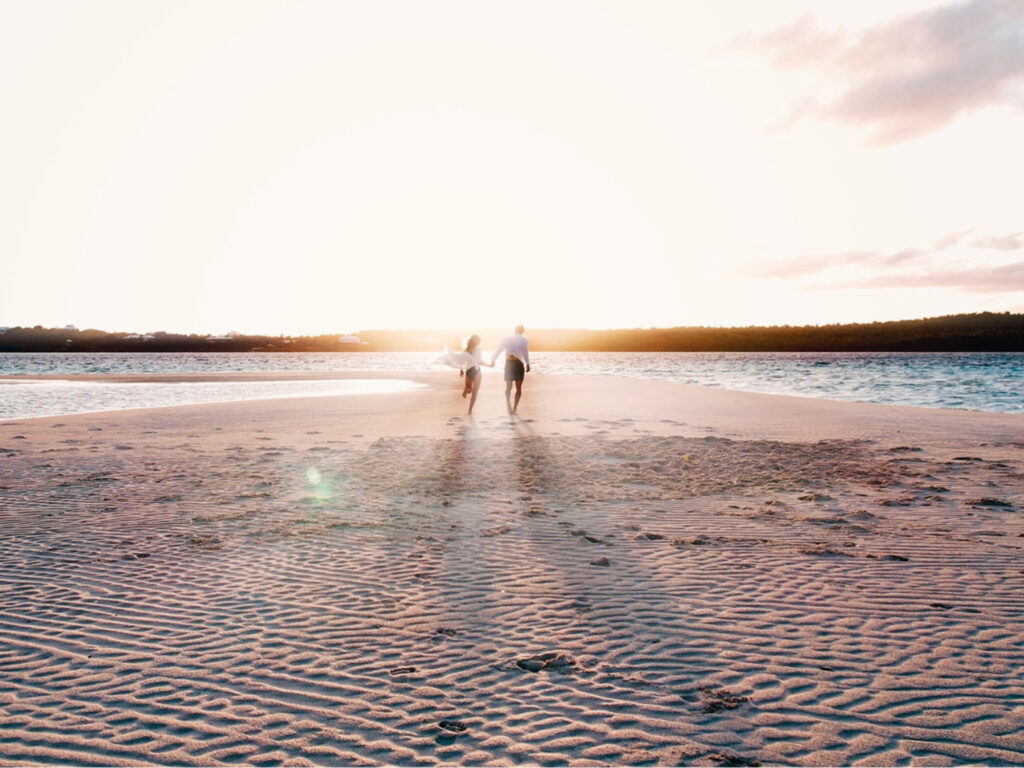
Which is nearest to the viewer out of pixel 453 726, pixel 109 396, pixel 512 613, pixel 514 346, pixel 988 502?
pixel 453 726

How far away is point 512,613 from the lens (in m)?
6.37

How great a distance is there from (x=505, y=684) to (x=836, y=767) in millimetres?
2086

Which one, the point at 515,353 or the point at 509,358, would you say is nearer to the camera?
the point at 515,353

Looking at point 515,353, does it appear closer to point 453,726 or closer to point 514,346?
point 514,346

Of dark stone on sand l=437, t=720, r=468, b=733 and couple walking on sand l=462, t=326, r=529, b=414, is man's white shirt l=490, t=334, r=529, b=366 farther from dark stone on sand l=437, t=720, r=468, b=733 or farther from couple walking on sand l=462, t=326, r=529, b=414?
dark stone on sand l=437, t=720, r=468, b=733

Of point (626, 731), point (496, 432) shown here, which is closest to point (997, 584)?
point (626, 731)

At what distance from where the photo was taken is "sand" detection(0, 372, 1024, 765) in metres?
4.38

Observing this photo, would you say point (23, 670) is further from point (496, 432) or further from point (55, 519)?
point (496, 432)

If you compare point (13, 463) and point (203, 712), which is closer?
point (203, 712)

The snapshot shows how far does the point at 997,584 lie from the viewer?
7.08 m

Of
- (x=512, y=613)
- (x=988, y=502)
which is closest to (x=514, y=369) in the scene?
(x=988, y=502)

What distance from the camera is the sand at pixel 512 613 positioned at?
4.38 metres

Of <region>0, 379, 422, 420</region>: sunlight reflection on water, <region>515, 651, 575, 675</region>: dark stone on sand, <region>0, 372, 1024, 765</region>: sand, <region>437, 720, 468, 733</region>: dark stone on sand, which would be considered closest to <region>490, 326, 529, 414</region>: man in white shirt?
<region>0, 372, 1024, 765</region>: sand

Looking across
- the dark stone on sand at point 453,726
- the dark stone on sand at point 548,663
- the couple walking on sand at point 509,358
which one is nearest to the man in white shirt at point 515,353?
the couple walking on sand at point 509,358
